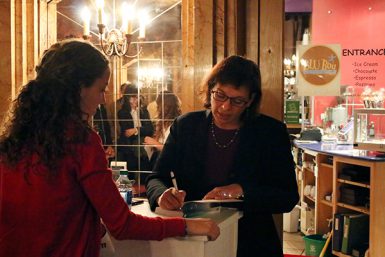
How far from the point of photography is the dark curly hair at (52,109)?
3.85 feet

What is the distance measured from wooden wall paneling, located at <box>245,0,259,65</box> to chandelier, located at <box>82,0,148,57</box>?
0.73 meters

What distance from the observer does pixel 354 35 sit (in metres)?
7.11

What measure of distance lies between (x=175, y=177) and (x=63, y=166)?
28.6 inches

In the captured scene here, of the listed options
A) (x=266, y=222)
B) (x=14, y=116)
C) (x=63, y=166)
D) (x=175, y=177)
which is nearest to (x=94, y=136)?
(x=63, y=166)

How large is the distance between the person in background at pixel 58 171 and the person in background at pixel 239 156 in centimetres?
45

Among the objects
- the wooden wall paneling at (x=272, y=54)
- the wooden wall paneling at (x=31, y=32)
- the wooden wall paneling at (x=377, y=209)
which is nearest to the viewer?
the wooden wall paneling at (x=272, y=54)

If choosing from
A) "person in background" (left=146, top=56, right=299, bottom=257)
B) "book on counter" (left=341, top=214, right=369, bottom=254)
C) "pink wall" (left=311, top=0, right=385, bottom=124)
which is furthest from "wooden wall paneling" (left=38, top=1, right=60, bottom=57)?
"pink wall" (left=311, top=0, right=385, bottom=124)

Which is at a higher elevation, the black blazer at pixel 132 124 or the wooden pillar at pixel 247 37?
the wooden pillar at pixel 247 37

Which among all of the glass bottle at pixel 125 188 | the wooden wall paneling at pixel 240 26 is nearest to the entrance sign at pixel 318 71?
the wooden wall paneling at pixel 240 26

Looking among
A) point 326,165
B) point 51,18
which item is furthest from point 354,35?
point 51,18

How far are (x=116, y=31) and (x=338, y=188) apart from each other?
2.75 meters

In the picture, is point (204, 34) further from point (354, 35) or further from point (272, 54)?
point (354, 35)

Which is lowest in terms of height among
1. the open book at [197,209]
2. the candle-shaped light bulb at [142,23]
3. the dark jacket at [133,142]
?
the open book at [197,209]

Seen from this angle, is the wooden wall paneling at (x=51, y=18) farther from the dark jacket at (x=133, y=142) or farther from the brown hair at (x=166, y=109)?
the brown hair at (x=166, y=109)
